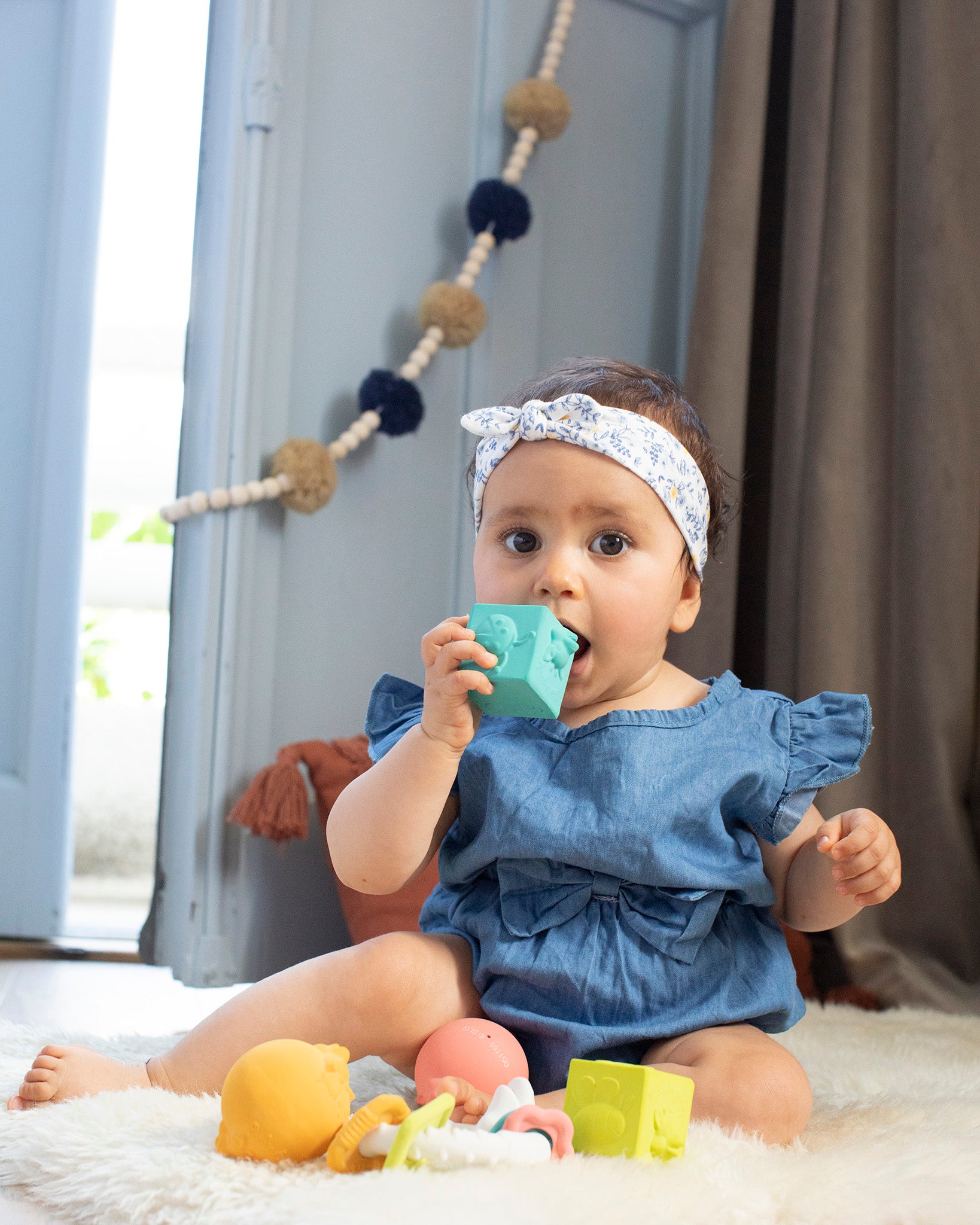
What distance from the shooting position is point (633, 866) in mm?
896

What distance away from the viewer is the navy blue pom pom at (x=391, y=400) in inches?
61.7

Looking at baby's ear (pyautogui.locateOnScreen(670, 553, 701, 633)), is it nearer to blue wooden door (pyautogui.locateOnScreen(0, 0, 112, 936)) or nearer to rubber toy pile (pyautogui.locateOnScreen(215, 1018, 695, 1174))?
rubber toy pile (pyautogui.locateOnScreen(215, 1018, 695, 1174))

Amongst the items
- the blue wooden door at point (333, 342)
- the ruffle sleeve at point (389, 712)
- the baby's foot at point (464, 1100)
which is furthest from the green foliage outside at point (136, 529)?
the baby's foot at point (464, 1100)

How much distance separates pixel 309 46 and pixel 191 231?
303mm

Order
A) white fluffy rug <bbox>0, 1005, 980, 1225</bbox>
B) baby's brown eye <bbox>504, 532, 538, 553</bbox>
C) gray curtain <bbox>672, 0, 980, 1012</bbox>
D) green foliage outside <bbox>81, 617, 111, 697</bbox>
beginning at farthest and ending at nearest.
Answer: green foliage outside <bbox>81, 617, 111, 697</bbox> < gray curtain <bbox>672, 0, 980, 1012</bbox> < baby's brown eye <bbox>504, 532, 538, 553</bbox> < white fluffy rug <bbox>0, 1005, 980, 1225</bbox>

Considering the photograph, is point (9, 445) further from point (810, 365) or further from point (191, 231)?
point (810, 365)

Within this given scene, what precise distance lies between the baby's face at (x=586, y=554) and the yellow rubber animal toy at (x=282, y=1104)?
1.23 ft

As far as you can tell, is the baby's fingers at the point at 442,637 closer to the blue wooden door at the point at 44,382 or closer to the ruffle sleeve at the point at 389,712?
the ruffle sleeve at the point at 389,712

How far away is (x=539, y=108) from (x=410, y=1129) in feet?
4.64

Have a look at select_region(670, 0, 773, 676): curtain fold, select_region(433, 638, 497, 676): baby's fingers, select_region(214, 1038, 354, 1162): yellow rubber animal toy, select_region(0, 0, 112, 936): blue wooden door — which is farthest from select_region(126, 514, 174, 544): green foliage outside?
select_region(214, 1038, 354, 1162): yellow rubber animal toy

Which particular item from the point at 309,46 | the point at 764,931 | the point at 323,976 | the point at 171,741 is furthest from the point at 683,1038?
the point at 309,46

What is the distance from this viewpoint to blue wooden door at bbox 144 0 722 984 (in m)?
1.53

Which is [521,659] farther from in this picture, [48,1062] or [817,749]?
[48,1062]

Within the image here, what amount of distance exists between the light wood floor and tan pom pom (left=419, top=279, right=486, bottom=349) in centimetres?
92
